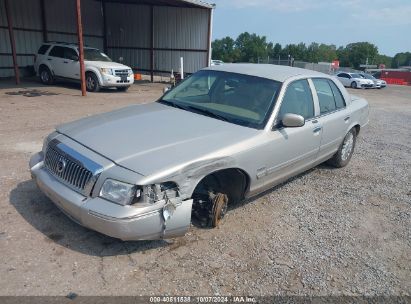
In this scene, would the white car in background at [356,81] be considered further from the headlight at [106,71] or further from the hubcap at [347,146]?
the hubcap at [347,146]

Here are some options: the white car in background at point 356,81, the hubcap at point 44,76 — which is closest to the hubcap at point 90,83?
the hubcap at point 44,76

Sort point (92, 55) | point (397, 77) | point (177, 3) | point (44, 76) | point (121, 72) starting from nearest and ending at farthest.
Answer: point (121, 72) < point (92, 55) < point (44, 76) < point (177, 3) < point (397, 77)

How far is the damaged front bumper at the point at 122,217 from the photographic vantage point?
276cm

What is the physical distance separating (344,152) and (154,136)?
12.1 ft

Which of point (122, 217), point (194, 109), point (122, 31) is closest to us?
point (122, 217)

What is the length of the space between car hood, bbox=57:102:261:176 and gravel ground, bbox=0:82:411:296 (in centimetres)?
84

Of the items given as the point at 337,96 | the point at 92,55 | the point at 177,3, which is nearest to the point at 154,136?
the point at 337,96

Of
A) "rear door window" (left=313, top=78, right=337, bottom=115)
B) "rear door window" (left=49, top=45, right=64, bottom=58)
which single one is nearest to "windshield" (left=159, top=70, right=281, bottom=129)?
"rear door window" (left=313, top=78, right=337, bottom=115)

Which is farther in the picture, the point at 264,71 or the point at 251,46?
the point at 251,46

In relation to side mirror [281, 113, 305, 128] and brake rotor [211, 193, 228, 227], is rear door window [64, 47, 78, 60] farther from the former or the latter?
brake rotor [211, 193, 228, 227]

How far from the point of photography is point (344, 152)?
578 centimetres

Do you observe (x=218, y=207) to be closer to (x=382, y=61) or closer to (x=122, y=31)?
(x=122, y=31)

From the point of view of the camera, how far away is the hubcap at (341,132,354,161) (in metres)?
5.74

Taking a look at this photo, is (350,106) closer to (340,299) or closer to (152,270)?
(340,299)
